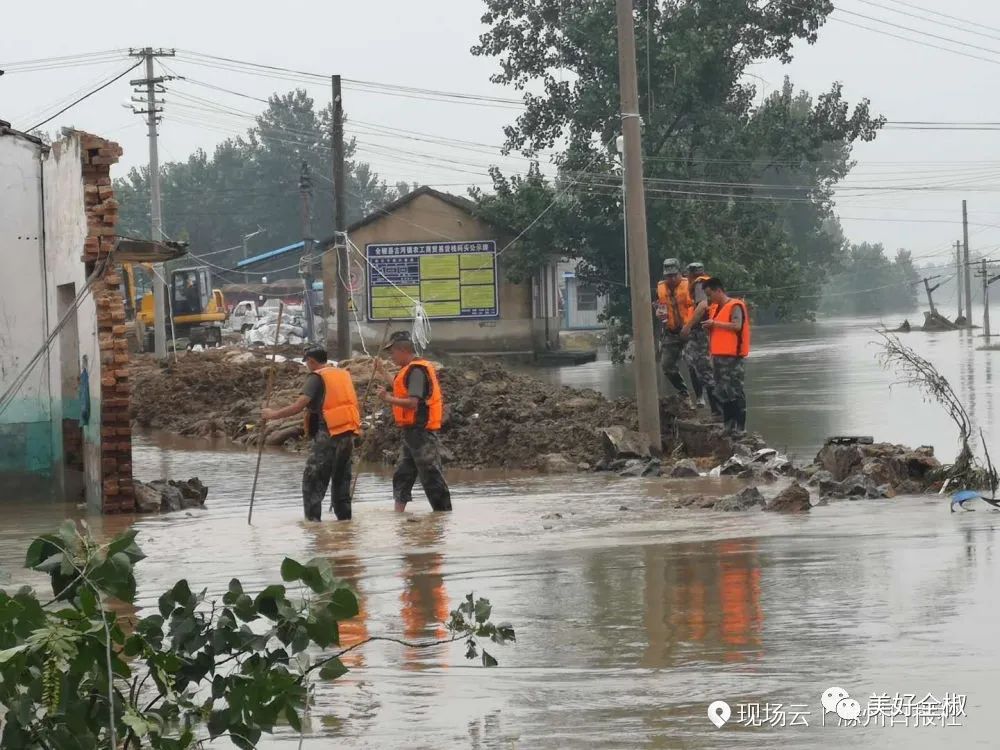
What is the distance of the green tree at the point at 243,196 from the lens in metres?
109

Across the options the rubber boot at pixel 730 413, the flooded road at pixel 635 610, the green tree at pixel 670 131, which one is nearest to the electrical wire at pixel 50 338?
the flooded road at pixel 635 610

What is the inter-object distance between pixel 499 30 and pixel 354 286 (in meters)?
9.04

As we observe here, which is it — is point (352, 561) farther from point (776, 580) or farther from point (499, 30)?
point (499, 30)

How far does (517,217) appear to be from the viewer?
44.7 metres

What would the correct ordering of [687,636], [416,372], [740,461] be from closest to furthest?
[687,636] < [416,372] < [740,461]

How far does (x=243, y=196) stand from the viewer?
365ft

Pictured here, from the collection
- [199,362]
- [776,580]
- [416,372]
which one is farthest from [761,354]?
[776,580]

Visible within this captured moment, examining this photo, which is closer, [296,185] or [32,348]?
[32,348]

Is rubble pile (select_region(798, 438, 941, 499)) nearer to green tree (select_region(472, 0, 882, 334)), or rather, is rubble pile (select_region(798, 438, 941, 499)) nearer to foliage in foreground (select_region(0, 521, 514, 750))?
foliage in foreground (select_region(0, 521, 514, 750))

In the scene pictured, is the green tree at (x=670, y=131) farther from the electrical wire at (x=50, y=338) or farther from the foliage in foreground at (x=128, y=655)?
the foliage in foreground at (x=128, y=655)

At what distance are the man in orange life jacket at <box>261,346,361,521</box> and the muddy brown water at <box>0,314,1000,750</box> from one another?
347mm

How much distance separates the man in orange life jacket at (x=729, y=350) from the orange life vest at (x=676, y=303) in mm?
1517

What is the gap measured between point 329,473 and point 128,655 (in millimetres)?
8136

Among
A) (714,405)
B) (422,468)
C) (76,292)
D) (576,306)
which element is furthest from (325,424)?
(576,306)
